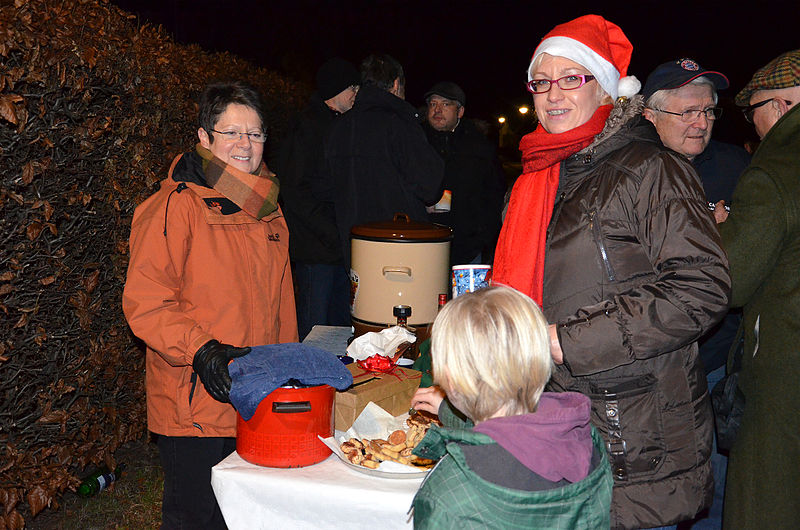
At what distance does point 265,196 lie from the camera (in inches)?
109

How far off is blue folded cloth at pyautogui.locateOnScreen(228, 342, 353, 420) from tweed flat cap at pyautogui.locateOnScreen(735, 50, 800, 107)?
198cm

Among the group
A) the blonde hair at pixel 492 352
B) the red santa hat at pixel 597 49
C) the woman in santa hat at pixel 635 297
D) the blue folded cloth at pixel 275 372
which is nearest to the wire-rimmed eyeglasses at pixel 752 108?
the red santa hat at pixel 597 49

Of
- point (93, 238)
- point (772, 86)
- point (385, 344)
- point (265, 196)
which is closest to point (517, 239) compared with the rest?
point (385, 344)

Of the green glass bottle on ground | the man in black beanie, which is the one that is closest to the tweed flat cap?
the man in black beanie

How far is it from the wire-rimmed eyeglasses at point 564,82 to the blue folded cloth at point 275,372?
1135 millimetres

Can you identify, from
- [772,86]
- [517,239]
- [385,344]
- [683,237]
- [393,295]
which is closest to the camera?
[683,237]

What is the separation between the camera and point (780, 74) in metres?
2.58

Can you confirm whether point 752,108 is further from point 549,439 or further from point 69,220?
point 69,220

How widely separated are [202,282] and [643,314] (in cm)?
162

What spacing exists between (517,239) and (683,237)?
515 millimetres

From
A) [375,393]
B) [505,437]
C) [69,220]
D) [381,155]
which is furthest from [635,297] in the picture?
[69,220]

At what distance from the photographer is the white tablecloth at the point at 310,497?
1968mm

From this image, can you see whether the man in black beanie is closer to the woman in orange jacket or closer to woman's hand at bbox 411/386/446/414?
the woman in orange jacket

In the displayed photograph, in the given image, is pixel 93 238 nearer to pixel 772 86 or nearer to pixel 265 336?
pixel 265 336
